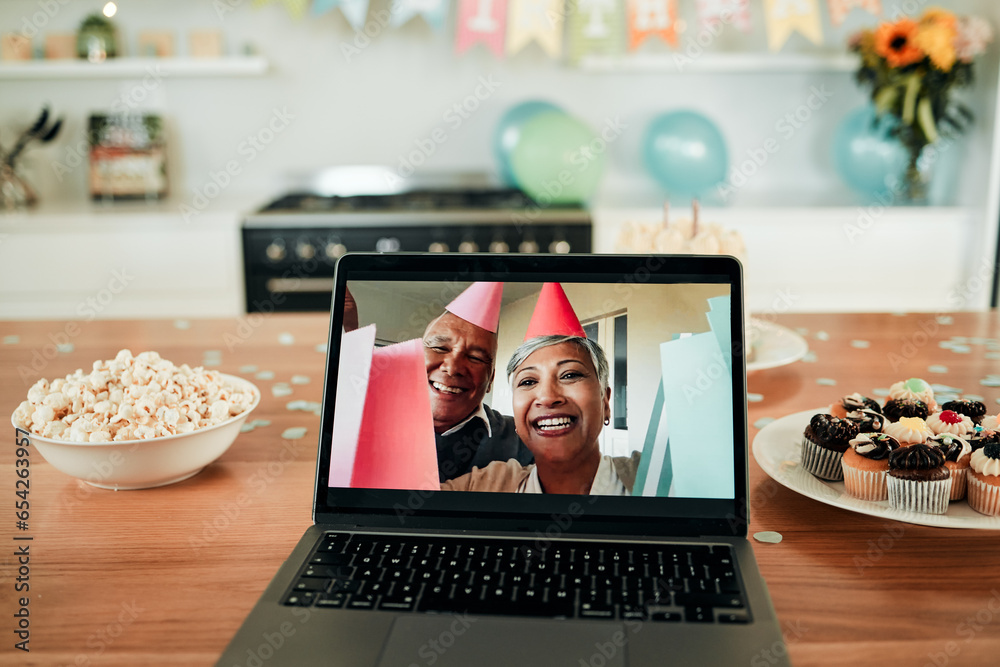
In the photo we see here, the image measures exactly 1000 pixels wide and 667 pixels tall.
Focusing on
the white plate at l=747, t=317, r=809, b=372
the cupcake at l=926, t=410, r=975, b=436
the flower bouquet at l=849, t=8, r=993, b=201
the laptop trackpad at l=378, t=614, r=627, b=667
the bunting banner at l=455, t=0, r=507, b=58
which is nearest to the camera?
the laptop trackpad at l=378, t=614, r=627, b=667

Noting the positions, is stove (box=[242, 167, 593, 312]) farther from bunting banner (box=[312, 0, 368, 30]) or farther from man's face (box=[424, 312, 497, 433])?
man's face (box=[424, 312, 497, 433])

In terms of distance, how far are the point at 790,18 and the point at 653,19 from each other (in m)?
0.47

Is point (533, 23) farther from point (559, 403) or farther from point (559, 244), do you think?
point (559, 403)

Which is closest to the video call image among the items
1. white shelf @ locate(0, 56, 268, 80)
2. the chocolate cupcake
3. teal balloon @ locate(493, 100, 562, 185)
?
the chocolate cupcake

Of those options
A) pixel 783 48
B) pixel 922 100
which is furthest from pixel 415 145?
pixel 922 100

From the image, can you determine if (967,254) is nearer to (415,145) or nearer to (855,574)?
(415,145)

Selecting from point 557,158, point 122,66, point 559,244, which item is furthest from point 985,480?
point 122,66

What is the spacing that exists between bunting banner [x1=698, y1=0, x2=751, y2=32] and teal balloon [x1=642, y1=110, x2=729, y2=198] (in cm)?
33

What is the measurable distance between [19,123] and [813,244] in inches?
116

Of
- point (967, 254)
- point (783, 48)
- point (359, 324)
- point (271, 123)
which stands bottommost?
point (967, 254)

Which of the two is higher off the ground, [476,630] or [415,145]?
[415,145]

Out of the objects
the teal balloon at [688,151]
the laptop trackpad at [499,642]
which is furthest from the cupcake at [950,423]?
the teal balloon at [688,151]

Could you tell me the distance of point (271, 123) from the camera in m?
3.21

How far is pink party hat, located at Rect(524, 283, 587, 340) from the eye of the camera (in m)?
0.78
